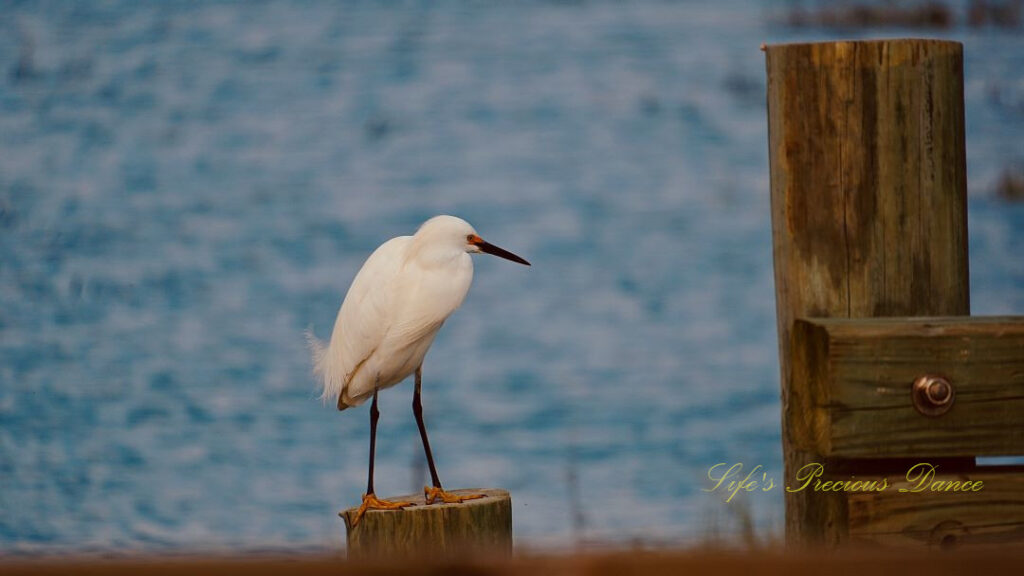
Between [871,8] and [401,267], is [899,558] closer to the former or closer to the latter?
[401,267]

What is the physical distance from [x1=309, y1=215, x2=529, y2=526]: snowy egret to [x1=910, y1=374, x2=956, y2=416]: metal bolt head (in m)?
1.84

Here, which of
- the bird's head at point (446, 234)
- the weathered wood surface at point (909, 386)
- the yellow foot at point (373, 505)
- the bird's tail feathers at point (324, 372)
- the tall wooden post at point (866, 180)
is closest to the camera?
the weathered wood surface at point (909, 386)

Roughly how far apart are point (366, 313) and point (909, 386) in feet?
6.72

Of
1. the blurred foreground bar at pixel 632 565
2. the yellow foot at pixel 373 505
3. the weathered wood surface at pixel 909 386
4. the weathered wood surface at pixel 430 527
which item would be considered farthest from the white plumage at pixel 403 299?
the blurred foreground bar at pixel 632 565

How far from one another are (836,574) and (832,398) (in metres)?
1.07

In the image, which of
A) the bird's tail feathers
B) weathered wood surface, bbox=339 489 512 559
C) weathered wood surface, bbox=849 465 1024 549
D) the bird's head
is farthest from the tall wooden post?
the bird's tail feathers

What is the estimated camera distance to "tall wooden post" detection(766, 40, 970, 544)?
229 cm

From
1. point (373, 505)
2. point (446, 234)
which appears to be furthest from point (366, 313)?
point (373, 505)

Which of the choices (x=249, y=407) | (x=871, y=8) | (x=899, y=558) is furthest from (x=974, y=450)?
(x=871, y=8)

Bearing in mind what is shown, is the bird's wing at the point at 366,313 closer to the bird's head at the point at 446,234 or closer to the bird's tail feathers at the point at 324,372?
the bird's tail feathers at the point at 324,372

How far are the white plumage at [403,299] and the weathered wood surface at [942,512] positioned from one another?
1847mm

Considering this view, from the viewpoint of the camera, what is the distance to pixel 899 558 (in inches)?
38.9

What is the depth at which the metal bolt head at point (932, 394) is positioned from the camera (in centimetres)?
203

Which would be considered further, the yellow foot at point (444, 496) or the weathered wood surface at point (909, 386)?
the yellow foot at point (444, 496)
